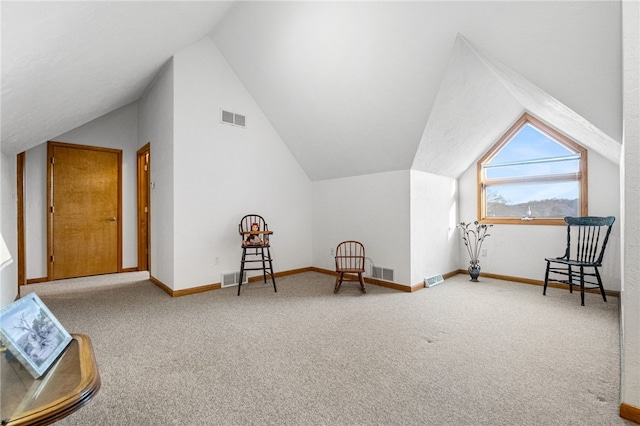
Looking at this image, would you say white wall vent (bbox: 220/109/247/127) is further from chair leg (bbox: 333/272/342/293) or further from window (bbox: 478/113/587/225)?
window (bbox: 478/113/587/225)

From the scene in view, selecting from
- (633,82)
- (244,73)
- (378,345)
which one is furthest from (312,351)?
(244,73)

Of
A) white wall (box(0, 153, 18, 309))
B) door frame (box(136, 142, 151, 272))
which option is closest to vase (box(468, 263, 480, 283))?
door frame (box(136, 142, 151, 272))

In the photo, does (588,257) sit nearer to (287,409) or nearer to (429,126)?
(429,126)

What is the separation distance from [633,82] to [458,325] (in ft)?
6.88

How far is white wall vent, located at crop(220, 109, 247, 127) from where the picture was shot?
397cm

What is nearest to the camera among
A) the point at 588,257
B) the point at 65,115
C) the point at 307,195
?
the point at 65,115

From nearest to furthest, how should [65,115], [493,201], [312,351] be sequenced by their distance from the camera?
[312,351] < [65,115] < [493,201]

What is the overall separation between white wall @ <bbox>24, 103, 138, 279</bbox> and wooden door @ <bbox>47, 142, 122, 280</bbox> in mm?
80

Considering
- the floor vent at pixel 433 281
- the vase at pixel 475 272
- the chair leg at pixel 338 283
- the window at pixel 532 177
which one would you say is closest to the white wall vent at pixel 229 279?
the chair leg at pixel 338 283

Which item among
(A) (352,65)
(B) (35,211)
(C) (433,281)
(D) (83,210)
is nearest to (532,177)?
(C) (433,281)

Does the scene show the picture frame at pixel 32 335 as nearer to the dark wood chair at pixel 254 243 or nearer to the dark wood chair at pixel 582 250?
the dark wood chair at pixel 254 243

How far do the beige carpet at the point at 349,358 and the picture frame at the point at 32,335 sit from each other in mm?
754

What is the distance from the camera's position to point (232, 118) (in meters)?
4.07

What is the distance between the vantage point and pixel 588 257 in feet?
12.1
